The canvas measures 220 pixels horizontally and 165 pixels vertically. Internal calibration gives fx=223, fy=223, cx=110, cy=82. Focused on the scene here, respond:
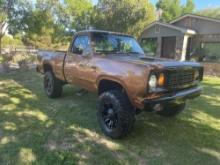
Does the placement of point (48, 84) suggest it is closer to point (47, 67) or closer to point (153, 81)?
point (47, 67)

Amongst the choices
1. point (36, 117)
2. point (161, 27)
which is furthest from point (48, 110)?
point (161, 27)

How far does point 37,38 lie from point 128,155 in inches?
1036

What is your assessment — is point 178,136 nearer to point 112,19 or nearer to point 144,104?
point 144,104

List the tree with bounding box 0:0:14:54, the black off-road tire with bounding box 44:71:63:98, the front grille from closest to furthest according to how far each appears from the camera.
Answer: the front grille, the black off-road tire with bounding box 44:71:63:98, the tree with bounding box 0:0:14:54

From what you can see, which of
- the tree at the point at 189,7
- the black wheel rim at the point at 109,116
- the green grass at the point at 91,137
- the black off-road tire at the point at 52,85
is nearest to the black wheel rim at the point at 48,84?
the black off-road tire at the point at 52,85

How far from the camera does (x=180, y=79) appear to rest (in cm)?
384

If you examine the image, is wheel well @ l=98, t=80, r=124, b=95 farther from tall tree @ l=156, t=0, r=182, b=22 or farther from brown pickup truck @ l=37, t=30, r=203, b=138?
tall tree @ l=156, t=0, r=182, b=22

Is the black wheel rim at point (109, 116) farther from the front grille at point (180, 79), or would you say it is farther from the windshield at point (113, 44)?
the windshield at point (113, 44)

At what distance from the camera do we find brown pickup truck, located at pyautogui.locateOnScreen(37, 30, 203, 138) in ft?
11.2

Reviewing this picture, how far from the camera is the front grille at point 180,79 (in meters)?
3.61

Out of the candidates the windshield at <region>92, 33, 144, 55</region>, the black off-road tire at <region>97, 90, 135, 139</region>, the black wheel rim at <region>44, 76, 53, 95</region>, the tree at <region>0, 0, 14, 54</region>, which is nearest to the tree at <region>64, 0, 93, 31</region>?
the tree at <region>0, 0, 14, 54</region>

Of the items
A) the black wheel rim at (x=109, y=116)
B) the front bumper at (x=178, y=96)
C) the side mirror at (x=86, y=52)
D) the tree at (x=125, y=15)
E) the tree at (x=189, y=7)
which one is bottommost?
the black wheel rim at (x=109, y=116)

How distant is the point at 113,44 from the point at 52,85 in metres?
2.50

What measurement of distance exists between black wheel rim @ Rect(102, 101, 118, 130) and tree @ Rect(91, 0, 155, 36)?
17682 mm
